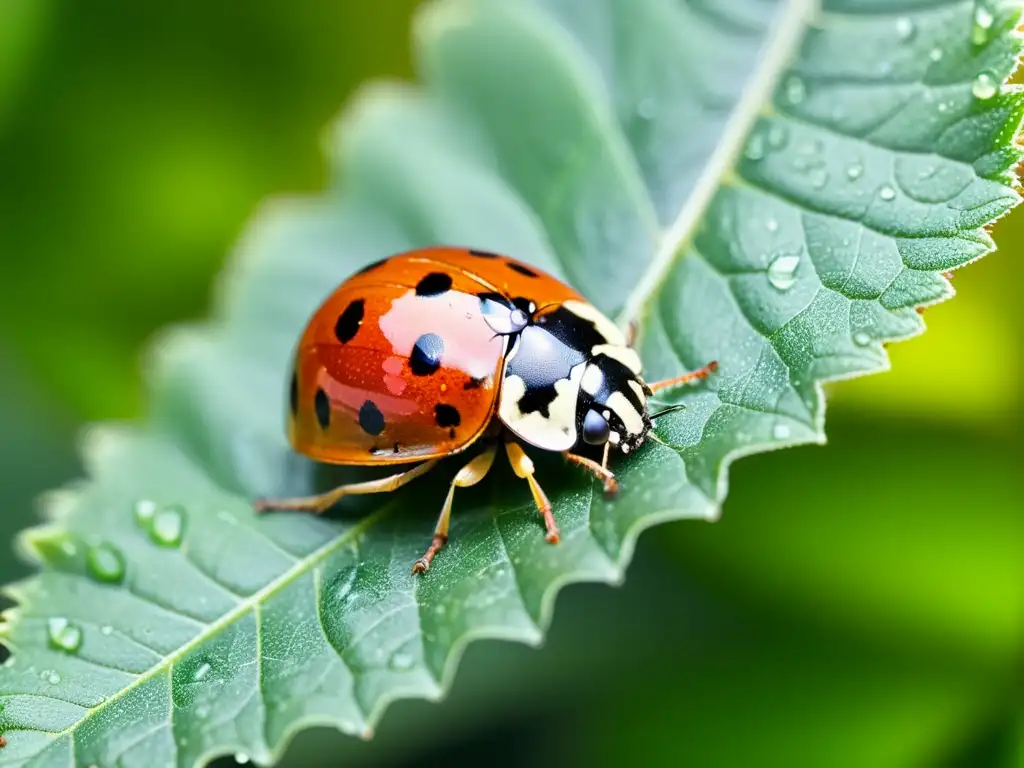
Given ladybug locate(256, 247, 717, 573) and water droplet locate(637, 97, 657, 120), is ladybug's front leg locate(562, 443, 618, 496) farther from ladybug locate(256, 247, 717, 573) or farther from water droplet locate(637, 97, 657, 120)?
water droplet locate(637, 97, 657, 120)

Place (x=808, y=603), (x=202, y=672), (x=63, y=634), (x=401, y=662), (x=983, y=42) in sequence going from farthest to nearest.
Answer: (x=808, y=603)
(x=983, y=42)
(x=63, y=634)
(x=202, y=672)
(x=401, y=662)

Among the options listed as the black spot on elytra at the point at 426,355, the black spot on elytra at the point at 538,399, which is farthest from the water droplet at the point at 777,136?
the black spot on elytra at the point at 426,355

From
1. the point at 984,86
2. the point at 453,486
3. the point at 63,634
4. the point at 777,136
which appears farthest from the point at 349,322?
the point at 984,86

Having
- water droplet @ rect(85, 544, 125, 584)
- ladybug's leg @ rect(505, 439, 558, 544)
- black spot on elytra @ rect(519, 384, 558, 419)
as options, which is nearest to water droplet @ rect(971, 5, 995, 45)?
black spot on elytra @ rect(519, 384, 558, 419)

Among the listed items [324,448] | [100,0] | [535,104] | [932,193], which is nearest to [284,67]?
[100,0]

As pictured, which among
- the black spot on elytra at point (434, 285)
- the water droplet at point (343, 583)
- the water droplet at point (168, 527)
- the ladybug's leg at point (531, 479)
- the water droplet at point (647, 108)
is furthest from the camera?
the water droplet at point (647, 108)

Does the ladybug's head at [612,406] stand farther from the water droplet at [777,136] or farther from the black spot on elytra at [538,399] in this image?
the water droplet at [777,136]

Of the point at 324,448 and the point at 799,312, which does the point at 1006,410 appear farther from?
the point at 324,448

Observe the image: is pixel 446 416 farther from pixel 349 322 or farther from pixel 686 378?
pixel 686 378
